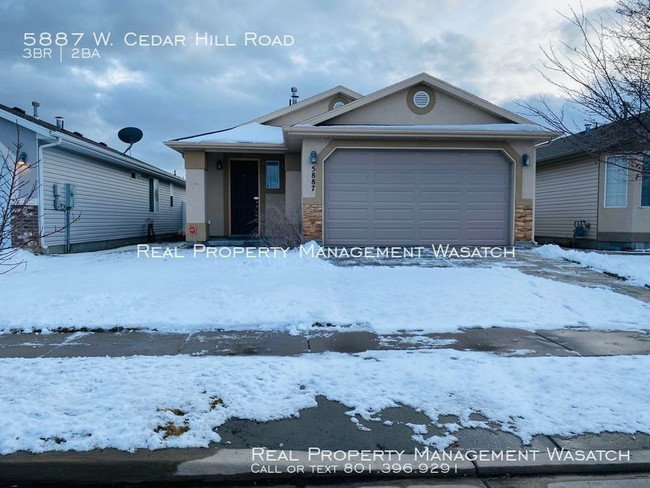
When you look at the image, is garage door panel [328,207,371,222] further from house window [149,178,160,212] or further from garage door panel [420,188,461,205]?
house window [149,178,160,212]

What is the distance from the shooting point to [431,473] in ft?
9.25

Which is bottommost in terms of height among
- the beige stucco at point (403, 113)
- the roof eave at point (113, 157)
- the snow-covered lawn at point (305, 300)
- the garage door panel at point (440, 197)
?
the snow-covered lawn at point (305, 300)

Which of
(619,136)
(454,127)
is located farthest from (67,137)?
(619,136)

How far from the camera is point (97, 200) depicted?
15234 mm

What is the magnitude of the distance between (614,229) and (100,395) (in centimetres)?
1525

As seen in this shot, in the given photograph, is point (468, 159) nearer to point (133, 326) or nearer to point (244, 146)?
point (244, 146)

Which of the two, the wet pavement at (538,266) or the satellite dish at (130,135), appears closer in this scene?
the wet pavement at (538,266)

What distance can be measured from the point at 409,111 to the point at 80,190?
10.3m

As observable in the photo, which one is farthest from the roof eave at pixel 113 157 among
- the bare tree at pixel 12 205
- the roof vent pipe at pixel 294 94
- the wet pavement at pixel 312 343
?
the wet pavement at pixel 312 343

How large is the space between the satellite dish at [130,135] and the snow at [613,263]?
1639 centimetres

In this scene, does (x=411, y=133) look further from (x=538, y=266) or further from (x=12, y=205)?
(x=12, y=205)

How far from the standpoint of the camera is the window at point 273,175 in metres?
14.8

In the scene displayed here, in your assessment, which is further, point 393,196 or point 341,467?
point 393,196

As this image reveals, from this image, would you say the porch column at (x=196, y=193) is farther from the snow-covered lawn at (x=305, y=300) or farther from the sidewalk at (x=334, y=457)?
the sidewalk at (x=334, y=457)
